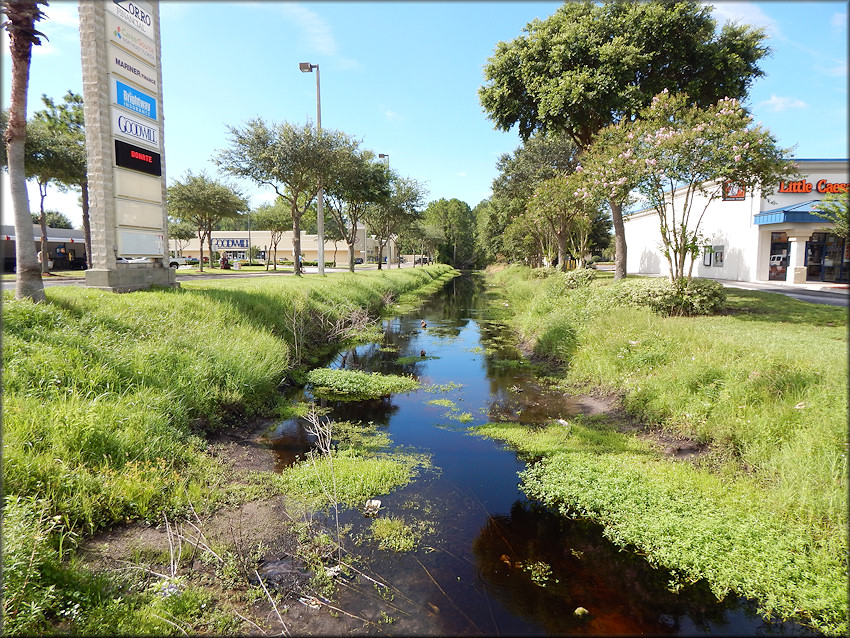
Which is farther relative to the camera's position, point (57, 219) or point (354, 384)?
point (57, 219)

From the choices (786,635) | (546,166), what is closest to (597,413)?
(786,635)

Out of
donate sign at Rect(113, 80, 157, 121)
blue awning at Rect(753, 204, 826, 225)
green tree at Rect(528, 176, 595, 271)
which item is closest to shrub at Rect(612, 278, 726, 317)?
A: green tree at Rect(528, 176, 595, 271)

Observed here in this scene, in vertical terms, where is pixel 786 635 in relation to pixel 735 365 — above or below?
below

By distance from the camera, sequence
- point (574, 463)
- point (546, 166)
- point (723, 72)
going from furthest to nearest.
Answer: point (546, 166) < point (723, 72) < point (574, 463)

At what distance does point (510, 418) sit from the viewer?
8.62 metres

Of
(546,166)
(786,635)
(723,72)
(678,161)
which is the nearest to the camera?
(786,635)

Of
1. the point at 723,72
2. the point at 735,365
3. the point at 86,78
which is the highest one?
the point at 723,72

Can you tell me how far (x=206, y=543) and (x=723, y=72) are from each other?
22.4m

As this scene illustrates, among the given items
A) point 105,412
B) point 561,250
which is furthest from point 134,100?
point 561,250

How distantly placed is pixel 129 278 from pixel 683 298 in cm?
1430

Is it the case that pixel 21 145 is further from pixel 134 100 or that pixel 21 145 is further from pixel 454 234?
pixel 454 234

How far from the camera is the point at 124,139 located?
10508 millimetres

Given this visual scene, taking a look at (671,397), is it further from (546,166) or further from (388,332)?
(546,166)

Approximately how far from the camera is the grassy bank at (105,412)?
143 inches
